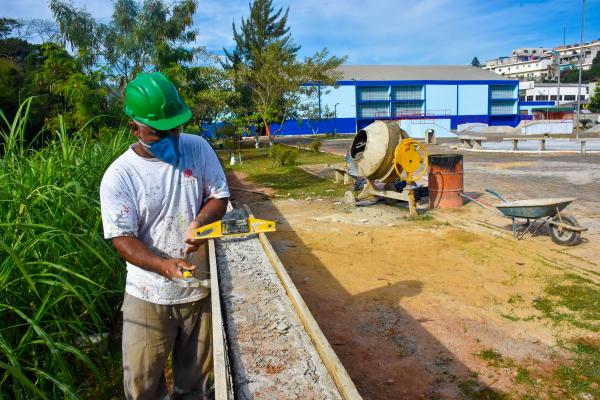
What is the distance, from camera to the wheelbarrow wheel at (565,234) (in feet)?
19.1

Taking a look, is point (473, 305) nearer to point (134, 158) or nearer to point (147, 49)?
point (134, 158)

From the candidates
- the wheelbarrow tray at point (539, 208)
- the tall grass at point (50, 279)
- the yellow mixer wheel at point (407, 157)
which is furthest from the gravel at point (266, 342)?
the yellow mixer wheel at point (407, 157)

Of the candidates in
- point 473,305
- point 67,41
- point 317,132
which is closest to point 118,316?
point 473,305

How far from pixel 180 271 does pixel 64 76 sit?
12.6 meters

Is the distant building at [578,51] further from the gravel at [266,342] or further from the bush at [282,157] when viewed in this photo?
the gravel at [266,342]

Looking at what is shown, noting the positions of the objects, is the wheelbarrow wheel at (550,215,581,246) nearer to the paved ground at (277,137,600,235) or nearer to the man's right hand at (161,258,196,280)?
the paved ground at (277,137,600,235)

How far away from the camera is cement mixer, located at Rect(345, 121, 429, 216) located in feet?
25.6

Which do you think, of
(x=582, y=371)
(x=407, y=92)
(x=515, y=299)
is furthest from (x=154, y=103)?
(x=407, y=92)

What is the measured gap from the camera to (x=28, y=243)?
253 centimetres

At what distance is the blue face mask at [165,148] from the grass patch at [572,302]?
3432 mm

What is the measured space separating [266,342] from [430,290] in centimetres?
262

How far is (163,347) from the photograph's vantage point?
228cm

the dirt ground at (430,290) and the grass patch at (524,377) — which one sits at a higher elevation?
the dirt ground at (430,290)

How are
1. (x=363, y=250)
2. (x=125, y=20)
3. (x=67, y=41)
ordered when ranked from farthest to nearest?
(x=125, y=20)
(x=67, y=41)
(x=363, y=250)
